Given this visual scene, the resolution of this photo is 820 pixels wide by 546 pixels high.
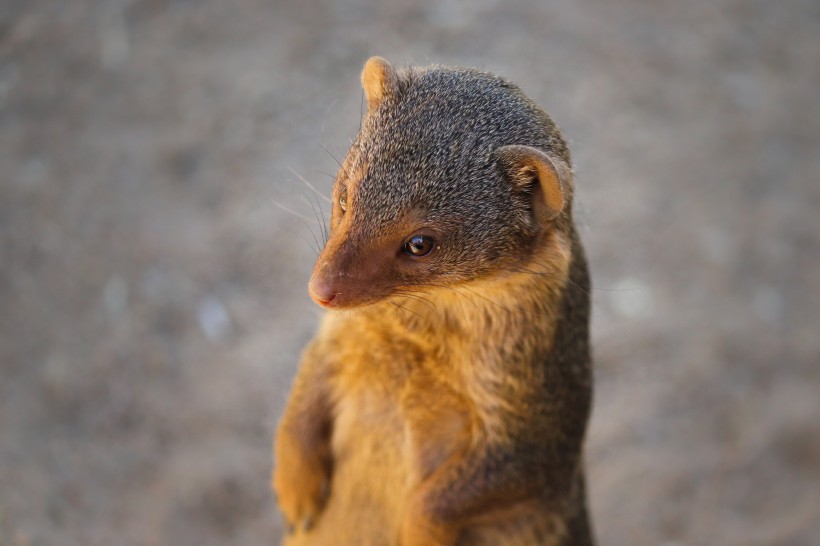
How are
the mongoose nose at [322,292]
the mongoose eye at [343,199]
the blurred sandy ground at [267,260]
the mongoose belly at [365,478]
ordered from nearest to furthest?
the mongoose nose at [322,292], the mongoose eye at [343,199], the mongoose belly at [365,478], the blurred sandy ground at [267,260]

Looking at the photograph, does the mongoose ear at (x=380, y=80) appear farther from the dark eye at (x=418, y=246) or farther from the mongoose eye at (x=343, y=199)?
the dark eye at (x=418, y=246)

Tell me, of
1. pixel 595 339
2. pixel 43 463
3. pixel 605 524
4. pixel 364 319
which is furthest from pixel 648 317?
pixel 43 463

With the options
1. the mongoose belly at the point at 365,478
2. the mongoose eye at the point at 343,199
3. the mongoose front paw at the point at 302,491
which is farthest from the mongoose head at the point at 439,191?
the mongoose front paw at the point at 302,491

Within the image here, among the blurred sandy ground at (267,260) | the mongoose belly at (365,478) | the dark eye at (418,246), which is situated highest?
the blurred sandy ground at (267,260)

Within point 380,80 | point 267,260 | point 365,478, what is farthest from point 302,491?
point 267,260

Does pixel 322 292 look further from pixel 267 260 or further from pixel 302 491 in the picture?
pixel 267 260

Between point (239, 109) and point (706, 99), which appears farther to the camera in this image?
point (706, 99)

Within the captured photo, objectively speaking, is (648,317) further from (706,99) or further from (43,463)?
(43,463)
